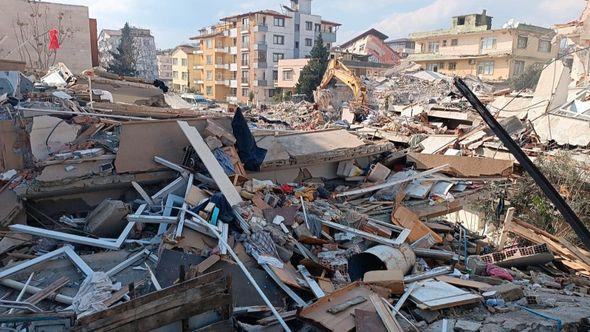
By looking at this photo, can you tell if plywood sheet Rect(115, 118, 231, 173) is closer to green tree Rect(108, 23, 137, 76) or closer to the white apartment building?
green tree Rect(108, 23, 137, 76)

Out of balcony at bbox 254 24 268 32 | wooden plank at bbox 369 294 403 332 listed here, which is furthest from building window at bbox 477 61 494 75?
wooden plank at bbox 369 294 403 332

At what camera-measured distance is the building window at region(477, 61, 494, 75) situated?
38688 millimetres

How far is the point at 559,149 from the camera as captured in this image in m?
11.7

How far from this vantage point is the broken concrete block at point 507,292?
5.02 metres

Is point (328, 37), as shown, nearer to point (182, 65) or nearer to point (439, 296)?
point (182, 65)

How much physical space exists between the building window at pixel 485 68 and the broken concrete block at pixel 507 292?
1502 inches

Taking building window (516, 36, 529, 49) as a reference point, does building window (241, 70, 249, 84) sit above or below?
below

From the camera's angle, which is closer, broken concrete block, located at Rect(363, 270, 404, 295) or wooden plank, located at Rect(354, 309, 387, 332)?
wooden plank, located at Rect(354, 309, 387, 332)

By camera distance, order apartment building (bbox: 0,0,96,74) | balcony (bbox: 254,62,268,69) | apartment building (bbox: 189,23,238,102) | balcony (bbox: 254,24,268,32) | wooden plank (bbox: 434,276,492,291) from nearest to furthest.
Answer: wooden plank (bbox: 434,276,492,291), apartment building (bbox: 0,0,96,74), balcony (bbox: 254,24,268,32), balcony (bbox: 254,62,268,69), apartment building (bbox: 189,23,238,102)

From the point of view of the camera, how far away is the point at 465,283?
5.26m

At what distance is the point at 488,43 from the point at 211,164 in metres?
39.0

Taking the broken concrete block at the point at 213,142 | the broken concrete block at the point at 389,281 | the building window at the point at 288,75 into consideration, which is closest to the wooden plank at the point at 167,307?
the broken concrete block at the point at 389,281

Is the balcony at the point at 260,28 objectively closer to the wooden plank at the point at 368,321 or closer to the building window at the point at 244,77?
the building window at the point at 244,77

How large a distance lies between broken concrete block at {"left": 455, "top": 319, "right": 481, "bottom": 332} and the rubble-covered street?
3 centimetres
